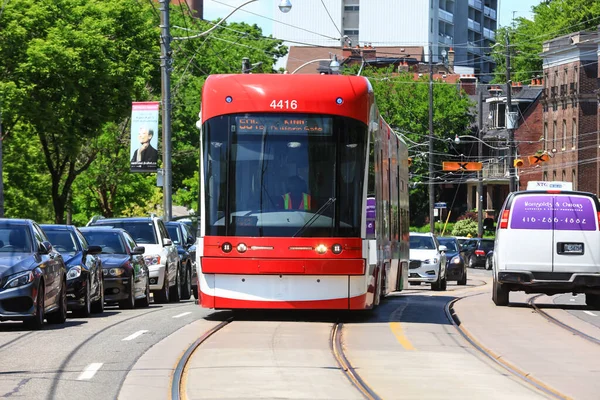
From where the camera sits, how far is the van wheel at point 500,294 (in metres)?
25.2

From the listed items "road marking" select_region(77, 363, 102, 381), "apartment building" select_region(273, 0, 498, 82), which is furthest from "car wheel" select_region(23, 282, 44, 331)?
"apartment building" select_region(273, 0, 498, 82)

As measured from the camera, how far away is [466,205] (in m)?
106

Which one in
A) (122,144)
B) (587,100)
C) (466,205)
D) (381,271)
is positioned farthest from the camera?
(466,205)

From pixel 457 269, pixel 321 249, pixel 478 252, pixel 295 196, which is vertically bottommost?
pixel 478 252

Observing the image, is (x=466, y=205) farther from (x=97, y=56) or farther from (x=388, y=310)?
(x=388, y=310)

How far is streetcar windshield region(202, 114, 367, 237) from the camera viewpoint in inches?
728

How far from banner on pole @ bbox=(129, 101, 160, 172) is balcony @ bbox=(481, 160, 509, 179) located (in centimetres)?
6160

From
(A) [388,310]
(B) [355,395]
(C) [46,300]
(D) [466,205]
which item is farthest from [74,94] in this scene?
(D) [466,205]

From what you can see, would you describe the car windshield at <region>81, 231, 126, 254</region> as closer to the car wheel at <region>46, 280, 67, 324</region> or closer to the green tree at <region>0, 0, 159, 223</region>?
the car wheel at <region>46, 280, 67, 324</region>

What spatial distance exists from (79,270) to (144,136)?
16.4 m

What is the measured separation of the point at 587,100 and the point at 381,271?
6136 cm

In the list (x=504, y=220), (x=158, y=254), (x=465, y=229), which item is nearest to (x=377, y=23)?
(x=465, y=229)

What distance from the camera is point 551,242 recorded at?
78.6ft

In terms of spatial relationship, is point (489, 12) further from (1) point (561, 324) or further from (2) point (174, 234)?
(1) point (561, 324)
